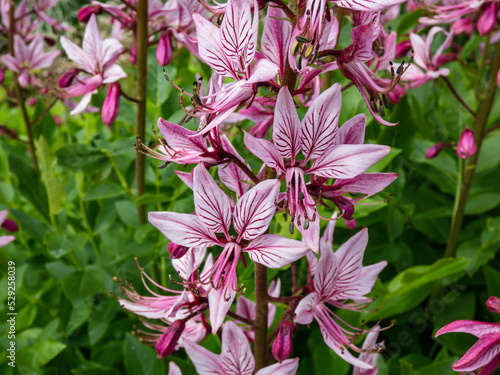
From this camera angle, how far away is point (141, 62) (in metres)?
1.54

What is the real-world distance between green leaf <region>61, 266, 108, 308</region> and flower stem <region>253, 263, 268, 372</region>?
77 cm

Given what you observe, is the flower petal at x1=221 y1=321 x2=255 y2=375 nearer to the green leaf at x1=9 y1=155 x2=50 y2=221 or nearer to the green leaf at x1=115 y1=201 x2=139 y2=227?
the green leaf at x1=115 y1=201 x2=139 y2=227

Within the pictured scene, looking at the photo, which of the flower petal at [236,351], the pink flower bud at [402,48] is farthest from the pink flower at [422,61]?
the flower petal at [236,351]

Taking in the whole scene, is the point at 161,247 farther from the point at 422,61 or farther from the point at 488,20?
the point at 488,20

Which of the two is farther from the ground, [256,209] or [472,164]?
[256,209]

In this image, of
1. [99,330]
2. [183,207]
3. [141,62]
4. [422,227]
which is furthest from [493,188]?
[99,330]

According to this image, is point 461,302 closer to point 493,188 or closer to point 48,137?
point 493,188

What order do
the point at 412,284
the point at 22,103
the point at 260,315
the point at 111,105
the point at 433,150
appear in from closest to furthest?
the point at 260,315 < the point at 412,284 < the point at 111,105 < the point at 433,150 < the point at 22,103

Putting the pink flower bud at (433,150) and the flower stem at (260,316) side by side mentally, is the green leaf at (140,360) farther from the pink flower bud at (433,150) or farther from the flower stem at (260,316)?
the pink flower bud at (433,150)

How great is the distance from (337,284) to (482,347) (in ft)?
0.98

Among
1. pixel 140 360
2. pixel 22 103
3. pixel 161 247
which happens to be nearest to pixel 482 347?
pixel 140 360

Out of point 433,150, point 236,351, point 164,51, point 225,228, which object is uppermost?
point 164,51

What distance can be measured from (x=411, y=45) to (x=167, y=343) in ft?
4.40

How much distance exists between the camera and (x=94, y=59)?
1.48 meters
